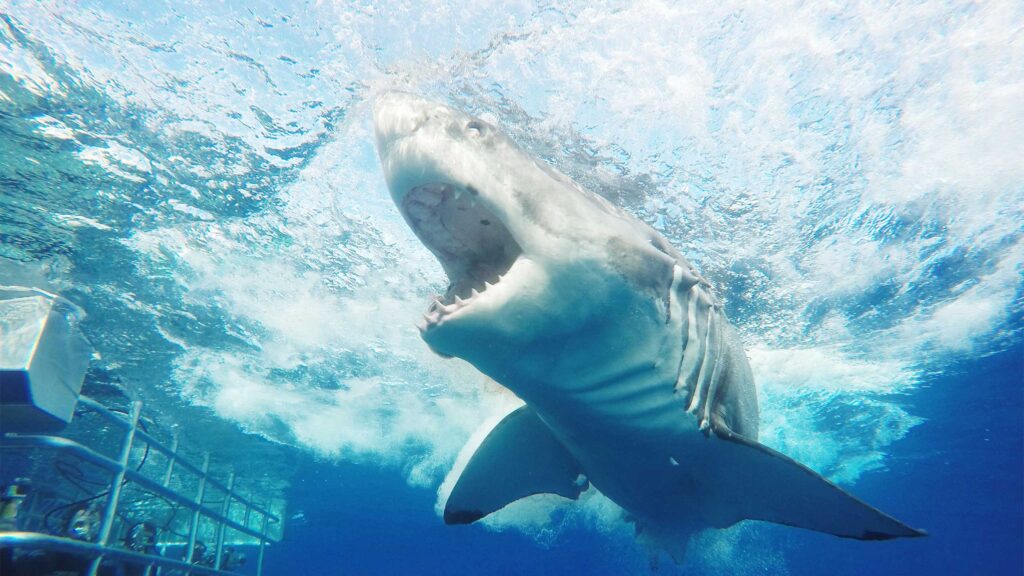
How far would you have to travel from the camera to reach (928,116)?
798 cm

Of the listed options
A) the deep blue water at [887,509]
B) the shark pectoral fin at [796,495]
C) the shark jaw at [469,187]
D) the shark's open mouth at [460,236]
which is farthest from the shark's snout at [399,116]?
the deep blue water at [887,509]

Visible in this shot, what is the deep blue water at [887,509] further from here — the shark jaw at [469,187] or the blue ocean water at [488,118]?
the shark jaw at [469,187]

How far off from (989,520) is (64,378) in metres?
72.5

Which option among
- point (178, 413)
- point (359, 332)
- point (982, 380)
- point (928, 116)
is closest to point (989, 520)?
point (982, 380)

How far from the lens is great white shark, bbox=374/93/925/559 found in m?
2.62

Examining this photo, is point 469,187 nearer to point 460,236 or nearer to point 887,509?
point 460,236

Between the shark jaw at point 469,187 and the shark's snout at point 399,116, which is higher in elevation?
the shark's snout at point 399,116

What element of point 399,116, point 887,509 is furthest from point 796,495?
point 887,509

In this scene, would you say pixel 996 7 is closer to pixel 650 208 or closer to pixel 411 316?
pixel 650 208

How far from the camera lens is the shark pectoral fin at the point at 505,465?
5270 millimetres

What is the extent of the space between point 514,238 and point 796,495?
10.9 ft

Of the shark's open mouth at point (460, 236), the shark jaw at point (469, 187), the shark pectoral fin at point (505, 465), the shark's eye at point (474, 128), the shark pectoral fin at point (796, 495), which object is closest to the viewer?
the shark jaw at point (469, 187)

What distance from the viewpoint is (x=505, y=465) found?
5.39 meters

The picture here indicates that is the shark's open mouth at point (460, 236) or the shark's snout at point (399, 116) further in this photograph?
the shark's open mouth at point (460, 236)
